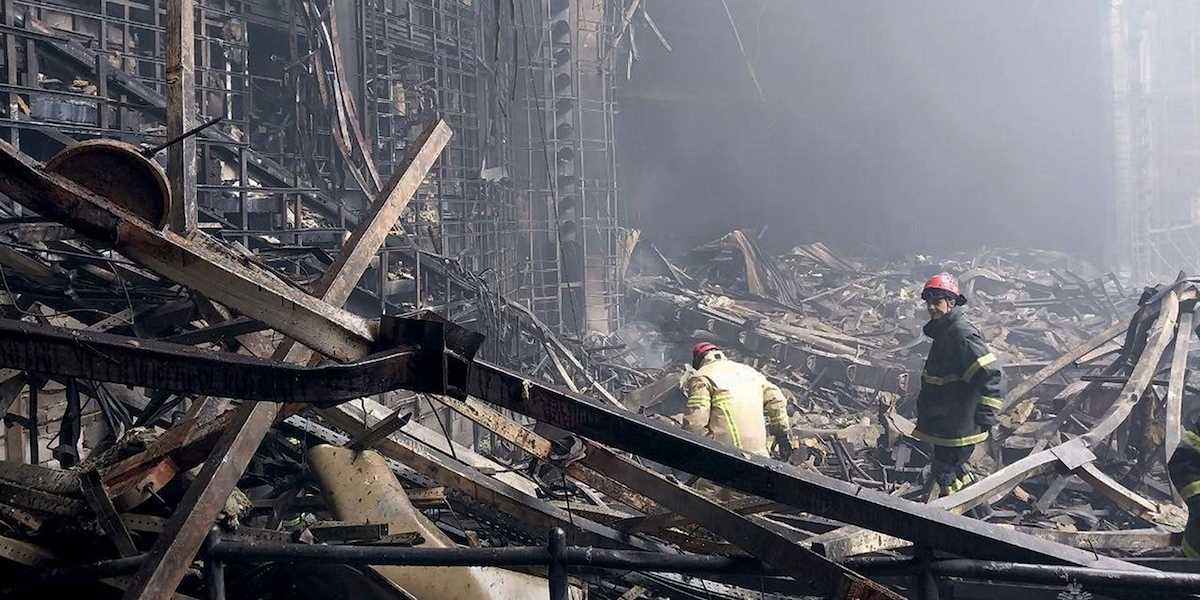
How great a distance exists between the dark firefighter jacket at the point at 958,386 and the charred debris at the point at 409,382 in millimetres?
704

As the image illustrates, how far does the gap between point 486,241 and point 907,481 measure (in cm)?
832

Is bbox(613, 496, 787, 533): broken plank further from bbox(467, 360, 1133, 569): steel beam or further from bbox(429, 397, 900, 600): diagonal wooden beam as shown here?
bbox(467, 360, 1133, 569): steel beam

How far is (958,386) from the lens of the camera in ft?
22.3

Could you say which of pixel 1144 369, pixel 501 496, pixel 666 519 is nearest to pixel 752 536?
pixel 666 519

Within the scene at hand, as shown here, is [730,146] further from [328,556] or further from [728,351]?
[328,556]

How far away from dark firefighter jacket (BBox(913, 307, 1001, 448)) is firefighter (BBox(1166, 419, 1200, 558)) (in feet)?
7.64

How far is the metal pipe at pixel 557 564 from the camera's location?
266cm

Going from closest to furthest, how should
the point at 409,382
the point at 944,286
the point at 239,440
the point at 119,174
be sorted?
the point at 409,382, the point at 119,174, the point at 239,440, the point at 944,286

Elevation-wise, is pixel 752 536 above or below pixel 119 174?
below

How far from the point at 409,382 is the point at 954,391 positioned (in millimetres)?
5752

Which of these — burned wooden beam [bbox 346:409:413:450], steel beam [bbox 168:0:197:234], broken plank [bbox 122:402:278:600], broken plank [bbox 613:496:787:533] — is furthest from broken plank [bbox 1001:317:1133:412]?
steel beam [bbox 168:0:197:234]

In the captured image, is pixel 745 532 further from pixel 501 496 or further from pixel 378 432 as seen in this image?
pixel 378 432

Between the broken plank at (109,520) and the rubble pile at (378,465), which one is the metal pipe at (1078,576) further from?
the broken plank at (109,520)

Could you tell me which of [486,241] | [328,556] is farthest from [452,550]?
[486,241]
